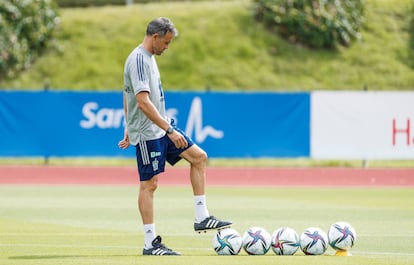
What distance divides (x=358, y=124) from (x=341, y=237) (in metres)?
17.3

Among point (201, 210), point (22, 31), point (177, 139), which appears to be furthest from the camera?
point (22, 31)

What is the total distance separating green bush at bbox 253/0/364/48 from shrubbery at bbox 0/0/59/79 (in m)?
7.88

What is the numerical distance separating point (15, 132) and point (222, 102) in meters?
5.39

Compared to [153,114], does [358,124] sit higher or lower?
higher

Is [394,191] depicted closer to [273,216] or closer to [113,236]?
[273,216]

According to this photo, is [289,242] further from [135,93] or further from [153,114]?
[135,93]

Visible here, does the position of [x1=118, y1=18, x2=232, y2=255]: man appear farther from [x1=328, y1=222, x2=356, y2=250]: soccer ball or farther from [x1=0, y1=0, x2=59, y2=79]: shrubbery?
[x1=0, y1=0, x2=59, y2=79]: shrubbery

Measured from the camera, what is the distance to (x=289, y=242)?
11062mm

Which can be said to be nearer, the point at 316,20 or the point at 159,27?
the point at 159,27

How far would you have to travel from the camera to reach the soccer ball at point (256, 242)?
11.0 meters

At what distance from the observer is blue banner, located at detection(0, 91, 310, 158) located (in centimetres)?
2805

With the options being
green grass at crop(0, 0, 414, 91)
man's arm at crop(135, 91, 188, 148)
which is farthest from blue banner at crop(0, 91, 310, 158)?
man's arm at crop(135, 91, 188, 148)

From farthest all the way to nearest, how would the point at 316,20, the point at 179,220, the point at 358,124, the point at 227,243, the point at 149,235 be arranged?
1. the point at 316,20
2. the point at 358,124
3. the point at 179,220
4. the point at 149,235
5. the point at 227,243

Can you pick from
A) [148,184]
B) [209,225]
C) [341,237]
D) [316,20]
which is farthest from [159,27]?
[316,20]
